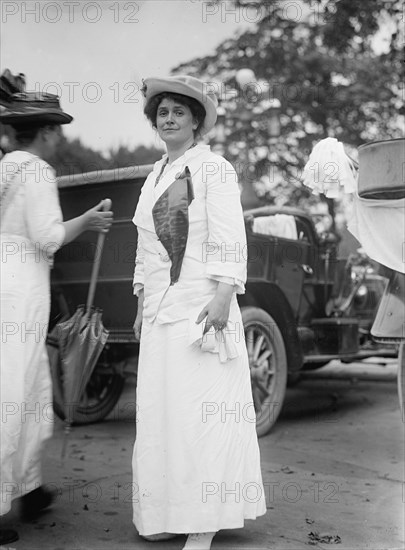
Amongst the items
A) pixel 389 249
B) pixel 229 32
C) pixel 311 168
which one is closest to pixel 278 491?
pixel 389 249

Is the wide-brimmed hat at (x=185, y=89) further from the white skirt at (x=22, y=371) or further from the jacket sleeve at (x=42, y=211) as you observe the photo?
the white skirt at (x=22, y=371)

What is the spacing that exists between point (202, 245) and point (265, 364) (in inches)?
116

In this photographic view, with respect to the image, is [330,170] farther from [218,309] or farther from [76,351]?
[76,351]

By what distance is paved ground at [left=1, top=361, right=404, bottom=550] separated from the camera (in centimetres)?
378

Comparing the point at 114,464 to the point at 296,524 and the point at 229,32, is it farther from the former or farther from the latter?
the point at 229,32

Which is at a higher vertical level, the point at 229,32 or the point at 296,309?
the point at 229,32

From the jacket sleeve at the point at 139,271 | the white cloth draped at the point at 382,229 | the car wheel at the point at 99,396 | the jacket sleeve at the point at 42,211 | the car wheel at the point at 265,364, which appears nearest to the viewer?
the jacket sleeve at the point at 42,211

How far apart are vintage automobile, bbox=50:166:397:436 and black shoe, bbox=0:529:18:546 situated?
240 cm

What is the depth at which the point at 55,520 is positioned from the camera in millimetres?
4027

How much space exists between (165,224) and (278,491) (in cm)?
201

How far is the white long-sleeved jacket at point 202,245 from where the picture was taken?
3.50 metres

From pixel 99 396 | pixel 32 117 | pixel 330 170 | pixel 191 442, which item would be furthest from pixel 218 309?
pixel 99 396

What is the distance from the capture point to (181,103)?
12.1 ft

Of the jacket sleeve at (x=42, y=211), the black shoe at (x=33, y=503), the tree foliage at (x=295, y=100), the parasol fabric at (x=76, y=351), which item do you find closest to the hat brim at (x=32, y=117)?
the jacket sleeve at (x=42, y=211)
